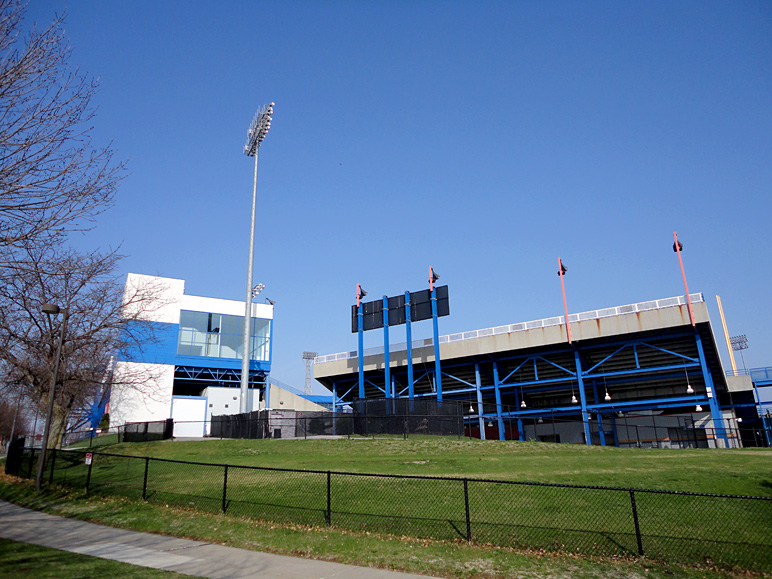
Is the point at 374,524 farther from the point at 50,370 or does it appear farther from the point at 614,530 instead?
the point at 50,370

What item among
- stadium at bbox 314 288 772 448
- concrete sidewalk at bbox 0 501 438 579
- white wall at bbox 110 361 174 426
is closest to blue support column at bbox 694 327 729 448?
stadium at bbox 314 288 772 448

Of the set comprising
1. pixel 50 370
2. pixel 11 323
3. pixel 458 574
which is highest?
pixel 11 323

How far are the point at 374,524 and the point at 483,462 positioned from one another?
10507mm

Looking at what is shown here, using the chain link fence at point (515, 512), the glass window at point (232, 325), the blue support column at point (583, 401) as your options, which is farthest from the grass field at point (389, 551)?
the glass window at point (232, 325)

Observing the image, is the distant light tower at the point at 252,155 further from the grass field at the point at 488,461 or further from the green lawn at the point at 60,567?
the green lawn at the point at 60,567

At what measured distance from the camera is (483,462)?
66.7 feet

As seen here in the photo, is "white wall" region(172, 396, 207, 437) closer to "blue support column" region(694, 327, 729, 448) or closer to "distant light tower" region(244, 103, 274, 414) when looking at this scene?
"distant light tower" region(244, 103, 274, 414)

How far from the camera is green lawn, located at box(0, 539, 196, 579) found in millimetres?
7895

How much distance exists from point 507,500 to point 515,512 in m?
0.82

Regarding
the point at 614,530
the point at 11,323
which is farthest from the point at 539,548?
the point at 11,323

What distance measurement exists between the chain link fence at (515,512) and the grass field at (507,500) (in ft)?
0.08

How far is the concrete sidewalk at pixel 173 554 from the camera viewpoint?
840 centimetres

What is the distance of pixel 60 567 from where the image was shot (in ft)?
27.3

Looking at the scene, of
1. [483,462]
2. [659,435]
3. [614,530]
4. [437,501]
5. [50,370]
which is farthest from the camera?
[659,435]
